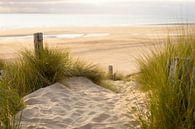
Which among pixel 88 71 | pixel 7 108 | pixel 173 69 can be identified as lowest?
pixel 88 71

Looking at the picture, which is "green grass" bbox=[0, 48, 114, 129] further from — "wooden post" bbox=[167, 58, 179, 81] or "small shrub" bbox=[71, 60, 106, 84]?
"wooden post" bbox=[167, 58, 179, 81]

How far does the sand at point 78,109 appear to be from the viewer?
4723mm

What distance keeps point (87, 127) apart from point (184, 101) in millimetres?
1251

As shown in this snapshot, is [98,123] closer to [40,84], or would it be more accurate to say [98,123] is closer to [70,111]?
[70,111]

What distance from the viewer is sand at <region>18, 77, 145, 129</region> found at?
→ 4.72m

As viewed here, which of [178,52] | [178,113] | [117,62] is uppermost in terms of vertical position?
[178,52]

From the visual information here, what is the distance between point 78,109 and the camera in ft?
17.8

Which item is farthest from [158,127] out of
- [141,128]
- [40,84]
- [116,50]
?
[116,50]

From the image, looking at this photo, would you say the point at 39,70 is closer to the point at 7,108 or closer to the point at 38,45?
the point at 38,45

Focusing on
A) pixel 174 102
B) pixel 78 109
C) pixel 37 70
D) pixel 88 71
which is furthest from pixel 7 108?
pixel 88 71

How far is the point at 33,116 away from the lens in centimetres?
505

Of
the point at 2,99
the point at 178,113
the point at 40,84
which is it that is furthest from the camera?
the point at 40,84

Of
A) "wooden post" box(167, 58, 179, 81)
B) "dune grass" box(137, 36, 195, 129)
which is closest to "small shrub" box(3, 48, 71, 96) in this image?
"dune grass" box(137, 36, 195, 129)

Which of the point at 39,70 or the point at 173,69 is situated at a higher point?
the point at 173,69
